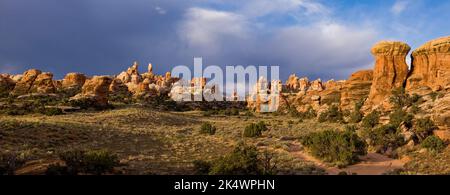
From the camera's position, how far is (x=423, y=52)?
51.2m

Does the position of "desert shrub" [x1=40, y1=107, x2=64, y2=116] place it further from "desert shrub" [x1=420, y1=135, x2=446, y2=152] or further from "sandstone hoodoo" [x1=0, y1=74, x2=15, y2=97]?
"desert shrub" [x1=420, y1=135, x2=446, y2=152]

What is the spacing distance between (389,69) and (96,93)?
47.0 m

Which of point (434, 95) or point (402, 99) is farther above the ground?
point (434, 95)

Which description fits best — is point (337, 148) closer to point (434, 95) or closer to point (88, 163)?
point (88, 163)

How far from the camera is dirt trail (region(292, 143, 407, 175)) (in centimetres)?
2139

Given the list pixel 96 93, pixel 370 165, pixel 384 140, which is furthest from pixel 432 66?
pixel 96 93

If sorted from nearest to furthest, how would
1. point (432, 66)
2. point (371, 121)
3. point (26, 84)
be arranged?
point (371, 121) → point (432, 66) → point (26, 84)

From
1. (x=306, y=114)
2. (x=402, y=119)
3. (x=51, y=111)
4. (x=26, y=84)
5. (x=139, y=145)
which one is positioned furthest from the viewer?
(x=26, y=84)

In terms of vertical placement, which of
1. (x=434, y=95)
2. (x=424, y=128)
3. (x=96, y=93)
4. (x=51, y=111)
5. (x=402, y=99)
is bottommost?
(x=424, y=128)

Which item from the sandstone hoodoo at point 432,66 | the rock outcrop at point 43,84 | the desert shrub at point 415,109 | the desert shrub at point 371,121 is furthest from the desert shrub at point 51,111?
the sandstone hoodoo at point 432,66

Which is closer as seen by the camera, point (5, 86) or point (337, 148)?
point (337, 148)

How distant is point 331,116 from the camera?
188 ft
